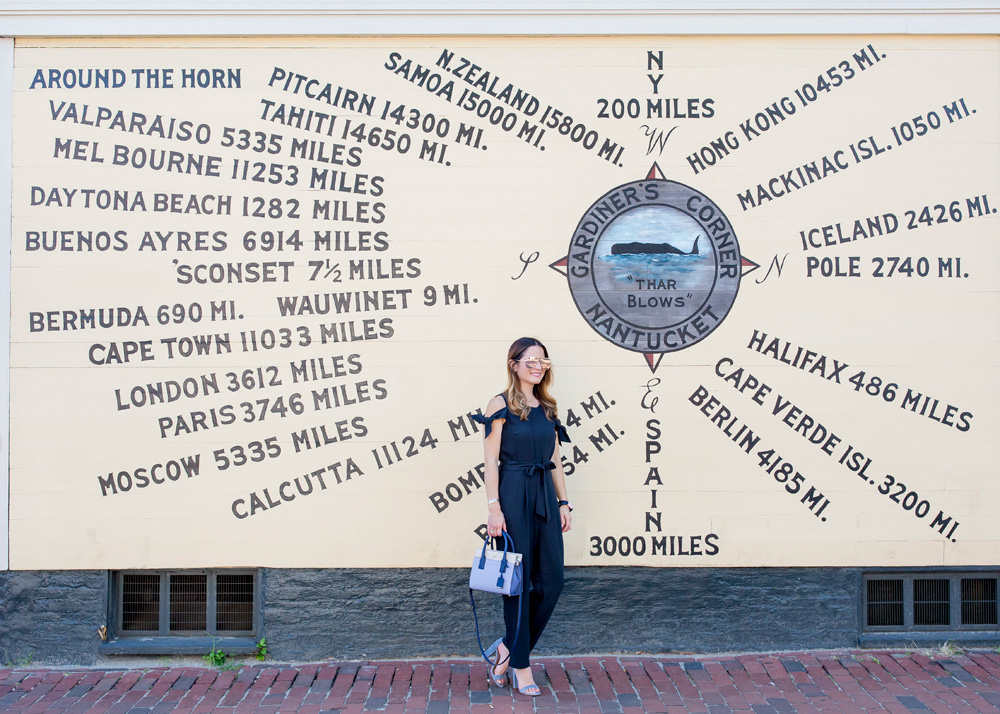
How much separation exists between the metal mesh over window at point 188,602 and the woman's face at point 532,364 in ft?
7.93

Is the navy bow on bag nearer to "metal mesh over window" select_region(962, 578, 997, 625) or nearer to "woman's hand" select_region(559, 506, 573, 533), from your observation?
"woman's hand" select_region(559, 506, 573, 533)

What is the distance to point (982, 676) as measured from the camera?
14.3ft

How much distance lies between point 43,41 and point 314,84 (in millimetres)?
1661

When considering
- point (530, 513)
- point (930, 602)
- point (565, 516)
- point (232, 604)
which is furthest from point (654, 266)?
point (232, 604)

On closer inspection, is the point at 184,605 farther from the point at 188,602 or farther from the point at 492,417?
the point at 492,417

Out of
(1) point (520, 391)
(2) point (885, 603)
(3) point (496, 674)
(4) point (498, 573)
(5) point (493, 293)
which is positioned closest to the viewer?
(4) point (498, 573)

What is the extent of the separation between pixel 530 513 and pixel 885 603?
2.48 metres

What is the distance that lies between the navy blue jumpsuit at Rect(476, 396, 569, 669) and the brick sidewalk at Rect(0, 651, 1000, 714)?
0.45 meters

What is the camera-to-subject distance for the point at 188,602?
4.83 m

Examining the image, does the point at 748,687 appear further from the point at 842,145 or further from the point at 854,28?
the point at 854,28

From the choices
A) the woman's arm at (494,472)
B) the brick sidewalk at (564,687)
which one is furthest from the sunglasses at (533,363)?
the brick sidewalk at (564,687)

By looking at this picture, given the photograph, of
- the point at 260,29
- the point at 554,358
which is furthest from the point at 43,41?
the point at 554,358

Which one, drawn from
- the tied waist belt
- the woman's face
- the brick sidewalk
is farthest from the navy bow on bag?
the woman's face

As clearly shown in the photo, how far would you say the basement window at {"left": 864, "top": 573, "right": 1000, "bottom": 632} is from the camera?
4863mm
